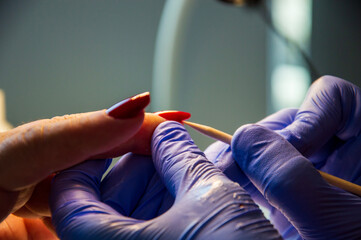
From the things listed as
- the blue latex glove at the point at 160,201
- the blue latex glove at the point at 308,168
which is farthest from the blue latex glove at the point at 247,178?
the blue latex glove at the point at 160,201

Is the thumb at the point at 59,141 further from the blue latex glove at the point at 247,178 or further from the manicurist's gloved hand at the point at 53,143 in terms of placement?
the blue latex glove at the point at 247,178

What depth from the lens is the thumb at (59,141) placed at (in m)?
0.47

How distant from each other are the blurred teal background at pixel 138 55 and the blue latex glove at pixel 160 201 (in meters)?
0.69

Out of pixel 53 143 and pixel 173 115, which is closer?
pixel 53 143

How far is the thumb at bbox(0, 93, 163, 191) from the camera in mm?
468

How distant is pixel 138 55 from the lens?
1.29 meters

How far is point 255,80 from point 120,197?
975mm

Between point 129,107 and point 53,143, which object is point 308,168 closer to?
point 129,107

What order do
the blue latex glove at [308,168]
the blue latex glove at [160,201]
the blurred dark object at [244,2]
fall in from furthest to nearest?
the blurred dark object at [244,2] < the blue latex glove at [308,168] < the blue latex glove at [160,201]

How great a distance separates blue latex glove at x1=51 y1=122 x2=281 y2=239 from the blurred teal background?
2.27ft

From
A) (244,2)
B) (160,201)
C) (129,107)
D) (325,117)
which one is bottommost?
(160,201)

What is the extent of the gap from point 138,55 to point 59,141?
0.88m

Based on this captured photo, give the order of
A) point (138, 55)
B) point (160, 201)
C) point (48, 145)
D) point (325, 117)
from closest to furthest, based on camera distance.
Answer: point (48, 145), point (160, 201), point (325, 117), point (138, 55)

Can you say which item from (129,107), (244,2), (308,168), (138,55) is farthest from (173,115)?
(244,2)
